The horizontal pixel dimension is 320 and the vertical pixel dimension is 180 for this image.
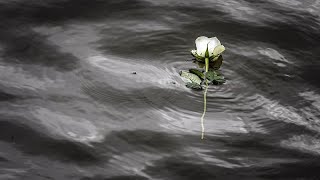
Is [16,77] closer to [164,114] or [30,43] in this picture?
[30,43]

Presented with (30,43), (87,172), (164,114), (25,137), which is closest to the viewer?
(87,172)

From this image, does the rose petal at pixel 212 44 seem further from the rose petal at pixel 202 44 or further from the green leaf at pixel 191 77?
the green leaf at pixel 191 77

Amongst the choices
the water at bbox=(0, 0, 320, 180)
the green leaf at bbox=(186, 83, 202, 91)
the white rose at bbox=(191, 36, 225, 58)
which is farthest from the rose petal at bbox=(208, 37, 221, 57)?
the green leaf at bbox=(186, 83, 202, 91)

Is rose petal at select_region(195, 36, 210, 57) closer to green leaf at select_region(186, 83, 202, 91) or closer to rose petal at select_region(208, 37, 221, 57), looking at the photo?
rose petal at select_region(208, 37, 221, 57)

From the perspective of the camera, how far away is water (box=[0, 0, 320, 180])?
6.81 ft

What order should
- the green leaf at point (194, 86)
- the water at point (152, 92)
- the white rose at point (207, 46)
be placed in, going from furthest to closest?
1. the white rose at point (207, 46)
2. the green leaf at point (194, 86)
3. the water at point (152, 92)

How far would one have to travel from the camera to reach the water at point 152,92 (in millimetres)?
2076

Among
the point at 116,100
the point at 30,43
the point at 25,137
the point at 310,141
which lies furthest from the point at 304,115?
the point at 30,43

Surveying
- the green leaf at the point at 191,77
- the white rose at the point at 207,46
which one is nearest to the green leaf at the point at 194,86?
the green leaf at the point at 191,77

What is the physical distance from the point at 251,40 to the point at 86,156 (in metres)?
1.21

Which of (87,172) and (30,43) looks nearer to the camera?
(87,172)

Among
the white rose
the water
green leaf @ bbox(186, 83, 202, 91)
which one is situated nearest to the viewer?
the water

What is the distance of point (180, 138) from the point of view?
7.23 ft

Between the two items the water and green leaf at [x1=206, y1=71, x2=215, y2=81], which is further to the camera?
green leaf at [x1=206, y1=71, x2=215, y2=81]
